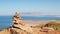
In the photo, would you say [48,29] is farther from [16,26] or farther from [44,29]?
[16,26]

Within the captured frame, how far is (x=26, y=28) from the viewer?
83.1 feet

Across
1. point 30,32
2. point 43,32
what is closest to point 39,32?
point 43,32

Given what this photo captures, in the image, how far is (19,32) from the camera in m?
25.0

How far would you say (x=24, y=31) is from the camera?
25078 millimetres

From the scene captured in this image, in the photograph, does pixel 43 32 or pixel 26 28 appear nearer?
pixel 26 28

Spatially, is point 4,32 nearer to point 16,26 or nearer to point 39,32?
point 16,26

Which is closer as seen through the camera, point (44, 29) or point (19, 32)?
point (19, 32)

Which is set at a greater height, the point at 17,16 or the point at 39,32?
the point at 17,16

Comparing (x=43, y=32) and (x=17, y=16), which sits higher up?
(x=17, y=16)

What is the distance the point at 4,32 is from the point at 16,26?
1.66 meters

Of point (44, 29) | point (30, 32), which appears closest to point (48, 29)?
point (44, 29)

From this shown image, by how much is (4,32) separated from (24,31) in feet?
7.21

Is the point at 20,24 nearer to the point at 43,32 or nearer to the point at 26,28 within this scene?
the point at 26,28

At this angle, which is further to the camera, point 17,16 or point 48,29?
point 48,29
